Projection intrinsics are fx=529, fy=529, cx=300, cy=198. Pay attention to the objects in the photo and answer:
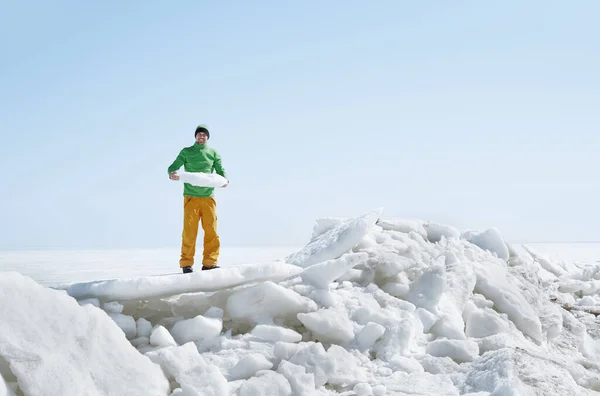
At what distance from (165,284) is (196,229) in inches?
81.0

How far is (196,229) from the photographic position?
5.72m

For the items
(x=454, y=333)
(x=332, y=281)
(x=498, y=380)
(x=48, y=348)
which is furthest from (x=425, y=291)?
(x=48, y=348)

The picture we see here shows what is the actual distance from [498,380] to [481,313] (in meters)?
1.52

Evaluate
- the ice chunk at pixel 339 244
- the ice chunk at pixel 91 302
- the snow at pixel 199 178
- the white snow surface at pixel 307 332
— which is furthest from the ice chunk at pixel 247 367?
the snow at pixel 199 178

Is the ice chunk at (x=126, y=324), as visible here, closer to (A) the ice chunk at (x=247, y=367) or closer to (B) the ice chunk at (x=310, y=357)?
(A) the ice chunk at (x=247, y=367)

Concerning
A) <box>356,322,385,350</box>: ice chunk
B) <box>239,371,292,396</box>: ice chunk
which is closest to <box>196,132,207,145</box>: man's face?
<box>356,322,385,350</box>: ice chunk

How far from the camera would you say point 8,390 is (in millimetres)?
2684

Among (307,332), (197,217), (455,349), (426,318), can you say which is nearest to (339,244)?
(426,318)

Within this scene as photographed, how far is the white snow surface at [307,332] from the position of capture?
2.95 meters

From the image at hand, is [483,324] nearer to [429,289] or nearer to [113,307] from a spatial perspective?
[429,289]

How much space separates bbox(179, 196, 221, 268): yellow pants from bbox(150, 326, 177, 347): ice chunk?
2268mm

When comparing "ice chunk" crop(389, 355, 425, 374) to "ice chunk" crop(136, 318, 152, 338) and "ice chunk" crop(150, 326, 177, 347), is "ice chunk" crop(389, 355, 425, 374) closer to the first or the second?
"ice chunk" crop(150, 326, 177, 347)

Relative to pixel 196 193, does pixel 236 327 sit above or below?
below

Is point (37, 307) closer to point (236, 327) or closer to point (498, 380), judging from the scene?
point (236, 327)
